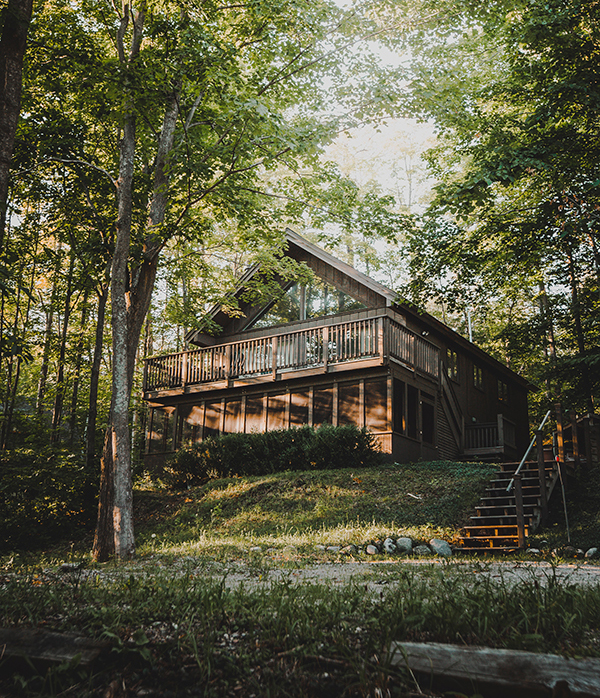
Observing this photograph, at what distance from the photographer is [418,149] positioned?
127ft

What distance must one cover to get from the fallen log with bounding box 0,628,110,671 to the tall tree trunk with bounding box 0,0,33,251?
5.12 m

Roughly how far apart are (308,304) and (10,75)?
593 inches

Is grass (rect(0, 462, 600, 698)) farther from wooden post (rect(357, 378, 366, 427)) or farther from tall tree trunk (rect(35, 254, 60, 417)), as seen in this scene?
tall tree trunk (rect(35, 254, 60, 417))

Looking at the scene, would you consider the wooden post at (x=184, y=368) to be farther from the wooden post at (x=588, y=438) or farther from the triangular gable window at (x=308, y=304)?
the wooden post at (x=588, y=438)

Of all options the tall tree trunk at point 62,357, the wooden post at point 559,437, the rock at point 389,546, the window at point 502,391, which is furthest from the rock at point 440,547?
the window at point 502,391

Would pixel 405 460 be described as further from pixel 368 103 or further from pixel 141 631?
pixel 141 631

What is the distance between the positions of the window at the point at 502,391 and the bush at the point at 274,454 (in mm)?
13032

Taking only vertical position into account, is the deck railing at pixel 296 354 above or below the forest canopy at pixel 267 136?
below

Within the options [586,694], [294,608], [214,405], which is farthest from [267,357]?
[586,694]

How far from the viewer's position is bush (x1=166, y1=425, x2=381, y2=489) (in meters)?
16.0

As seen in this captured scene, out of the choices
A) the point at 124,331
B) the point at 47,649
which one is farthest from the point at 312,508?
the point at 47,649

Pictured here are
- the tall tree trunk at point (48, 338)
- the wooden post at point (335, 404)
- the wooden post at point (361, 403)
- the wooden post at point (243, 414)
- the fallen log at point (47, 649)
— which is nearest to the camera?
the fallen log at point (47, 649)

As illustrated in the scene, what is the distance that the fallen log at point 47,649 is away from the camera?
2.85 metres

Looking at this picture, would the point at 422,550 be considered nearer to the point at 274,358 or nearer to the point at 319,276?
the point at 274,358
